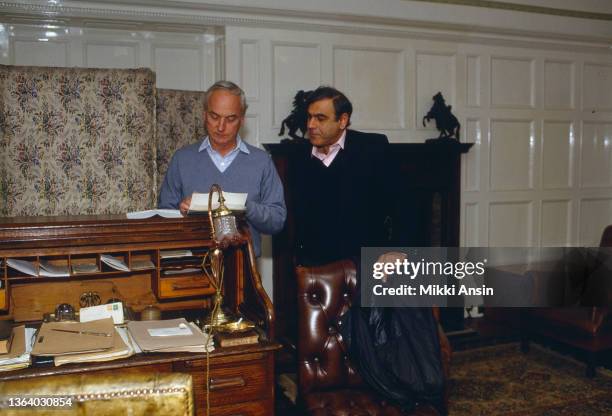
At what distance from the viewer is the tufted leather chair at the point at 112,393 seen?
1.43 meters

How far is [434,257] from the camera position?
5484mm

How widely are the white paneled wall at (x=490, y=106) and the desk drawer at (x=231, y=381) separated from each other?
3038 mm

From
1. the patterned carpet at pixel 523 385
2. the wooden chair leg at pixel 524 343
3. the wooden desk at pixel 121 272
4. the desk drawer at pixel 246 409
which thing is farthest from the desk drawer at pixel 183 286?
the wooden chair leg at pixel 524 343

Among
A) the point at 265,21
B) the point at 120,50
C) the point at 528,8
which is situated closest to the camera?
the point at 120,50

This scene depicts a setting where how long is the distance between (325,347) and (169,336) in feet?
2.33

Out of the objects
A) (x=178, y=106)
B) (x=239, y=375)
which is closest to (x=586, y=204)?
(x=178, y=106)

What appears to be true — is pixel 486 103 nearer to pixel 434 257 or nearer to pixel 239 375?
pixel 434 257

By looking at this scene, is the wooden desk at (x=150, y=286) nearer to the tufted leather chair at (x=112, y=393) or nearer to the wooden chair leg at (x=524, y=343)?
the tufted leather chair at (x=112, y=393)

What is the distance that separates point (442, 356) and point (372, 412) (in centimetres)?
36

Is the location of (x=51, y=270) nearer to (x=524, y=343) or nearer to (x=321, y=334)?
(x=321, y=334)

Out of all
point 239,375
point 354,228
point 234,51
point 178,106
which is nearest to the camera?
point 239,375

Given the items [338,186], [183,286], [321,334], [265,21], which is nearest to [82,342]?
[183,286]

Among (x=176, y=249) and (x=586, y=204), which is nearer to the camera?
(x=176, y=249)

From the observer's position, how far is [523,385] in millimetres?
4164
